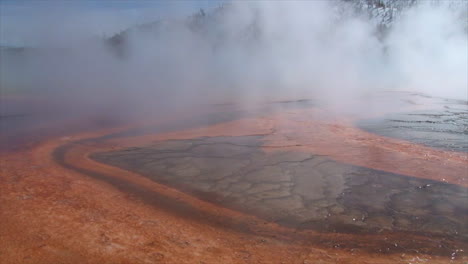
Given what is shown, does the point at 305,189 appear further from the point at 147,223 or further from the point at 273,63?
the point at 273,63

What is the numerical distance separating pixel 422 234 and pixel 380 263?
0.51m

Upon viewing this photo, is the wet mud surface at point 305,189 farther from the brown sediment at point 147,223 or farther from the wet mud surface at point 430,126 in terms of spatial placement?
the wet mud surface at point 430,126

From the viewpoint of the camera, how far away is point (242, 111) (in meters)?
6.87

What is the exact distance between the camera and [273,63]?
18.4 metres

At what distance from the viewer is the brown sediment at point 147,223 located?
2.15 meters

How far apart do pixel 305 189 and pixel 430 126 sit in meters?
3.27

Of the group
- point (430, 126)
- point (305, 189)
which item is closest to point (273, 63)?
point (430, 126)

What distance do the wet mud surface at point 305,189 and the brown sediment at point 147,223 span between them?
5.2 inches

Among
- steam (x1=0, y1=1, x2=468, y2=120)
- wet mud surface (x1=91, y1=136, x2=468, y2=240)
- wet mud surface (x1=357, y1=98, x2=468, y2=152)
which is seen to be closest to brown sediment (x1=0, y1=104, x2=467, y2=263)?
wet mud surface (x1=91, y1=136, x2=468, y2=240)

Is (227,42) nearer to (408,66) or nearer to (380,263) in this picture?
(408,66)

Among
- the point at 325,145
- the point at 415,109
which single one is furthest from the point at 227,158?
the point at 415,109

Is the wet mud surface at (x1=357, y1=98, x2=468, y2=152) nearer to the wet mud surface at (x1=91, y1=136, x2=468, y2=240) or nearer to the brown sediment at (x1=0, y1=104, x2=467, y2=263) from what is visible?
the brown sediment at (x1=0, y1=104, x2=467, y2=263)

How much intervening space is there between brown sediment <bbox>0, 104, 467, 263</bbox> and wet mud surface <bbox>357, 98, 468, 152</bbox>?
1.68 ft

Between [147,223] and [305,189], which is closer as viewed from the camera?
[147,223]
